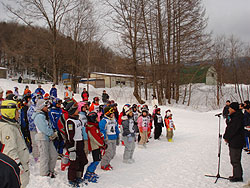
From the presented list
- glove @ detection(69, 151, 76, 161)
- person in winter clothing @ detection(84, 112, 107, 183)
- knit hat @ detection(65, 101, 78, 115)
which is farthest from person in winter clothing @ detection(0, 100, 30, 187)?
person in winter clothing @ detection(84, 112, 107, 183)

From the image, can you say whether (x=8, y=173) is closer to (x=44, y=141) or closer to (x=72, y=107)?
(x=72, y=107)

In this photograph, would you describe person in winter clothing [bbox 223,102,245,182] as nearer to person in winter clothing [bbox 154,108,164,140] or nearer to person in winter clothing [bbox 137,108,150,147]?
person in winter clothing [bbox 137,108,150,147]

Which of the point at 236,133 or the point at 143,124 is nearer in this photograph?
the point at 236,133

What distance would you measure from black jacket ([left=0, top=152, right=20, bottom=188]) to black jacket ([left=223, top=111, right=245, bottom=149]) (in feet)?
18.1

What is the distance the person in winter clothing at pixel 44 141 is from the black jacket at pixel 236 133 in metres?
4.75

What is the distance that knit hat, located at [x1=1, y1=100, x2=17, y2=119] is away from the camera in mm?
3432

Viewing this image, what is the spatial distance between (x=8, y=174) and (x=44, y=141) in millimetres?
4242

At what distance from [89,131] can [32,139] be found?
201 centimetres

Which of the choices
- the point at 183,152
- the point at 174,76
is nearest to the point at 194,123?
the point at 183,152

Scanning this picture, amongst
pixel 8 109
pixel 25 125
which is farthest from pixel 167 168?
pixel 8 109

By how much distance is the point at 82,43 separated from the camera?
31.3 m

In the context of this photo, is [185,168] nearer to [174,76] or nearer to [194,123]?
[194,123]

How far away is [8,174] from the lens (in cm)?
154

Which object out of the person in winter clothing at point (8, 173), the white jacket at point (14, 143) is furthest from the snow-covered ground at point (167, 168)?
the person in winter clothing at point (8, 173)
